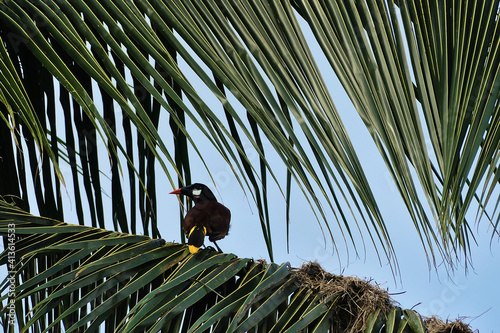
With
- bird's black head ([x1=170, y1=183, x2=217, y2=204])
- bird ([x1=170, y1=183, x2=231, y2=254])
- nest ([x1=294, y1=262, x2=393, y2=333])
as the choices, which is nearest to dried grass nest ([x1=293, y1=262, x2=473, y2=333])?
nest ([x1=294, y1=262, x2=393, y2=333])

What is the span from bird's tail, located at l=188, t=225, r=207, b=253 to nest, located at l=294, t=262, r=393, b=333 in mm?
254

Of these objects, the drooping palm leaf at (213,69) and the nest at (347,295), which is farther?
the nest at (347,295)

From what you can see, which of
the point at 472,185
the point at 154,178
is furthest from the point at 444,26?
the point at 154,178

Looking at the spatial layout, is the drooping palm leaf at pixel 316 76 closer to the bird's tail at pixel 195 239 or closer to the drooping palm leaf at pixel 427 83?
the drooping palm leaf at pixel 427 83

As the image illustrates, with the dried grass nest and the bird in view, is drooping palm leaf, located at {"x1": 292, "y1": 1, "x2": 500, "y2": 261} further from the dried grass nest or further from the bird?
the bird

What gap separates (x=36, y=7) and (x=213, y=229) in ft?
3.61

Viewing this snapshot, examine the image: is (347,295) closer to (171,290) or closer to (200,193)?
(171,290)

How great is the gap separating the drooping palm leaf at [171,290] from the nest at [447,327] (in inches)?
2.7

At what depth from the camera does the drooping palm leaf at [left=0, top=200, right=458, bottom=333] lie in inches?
48.2

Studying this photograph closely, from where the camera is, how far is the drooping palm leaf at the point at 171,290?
4.02 feet

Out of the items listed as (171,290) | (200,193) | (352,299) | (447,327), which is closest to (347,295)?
(352,299)

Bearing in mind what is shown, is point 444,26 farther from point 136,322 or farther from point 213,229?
point 213,229

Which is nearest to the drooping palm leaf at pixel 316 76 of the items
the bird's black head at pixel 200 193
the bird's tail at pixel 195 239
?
the bird's tail at pixel 195 239

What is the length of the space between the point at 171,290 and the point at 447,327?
0.59m
